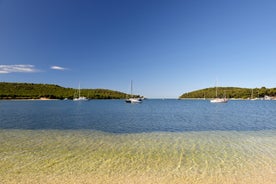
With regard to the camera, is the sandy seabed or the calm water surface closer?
the sandy seabed

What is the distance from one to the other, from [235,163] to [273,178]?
2.19 meters

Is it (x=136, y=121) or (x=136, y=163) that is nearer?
(x=136, y=163)

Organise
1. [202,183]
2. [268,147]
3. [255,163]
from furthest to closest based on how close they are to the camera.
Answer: [268,147], [255,163], [202,183]

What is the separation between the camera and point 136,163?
34.3 ft

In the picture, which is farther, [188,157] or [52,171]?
[188,157]

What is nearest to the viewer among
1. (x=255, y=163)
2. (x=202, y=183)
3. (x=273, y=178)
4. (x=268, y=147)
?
(x=202, y=183)

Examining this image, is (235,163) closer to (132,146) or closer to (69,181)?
(132,146)

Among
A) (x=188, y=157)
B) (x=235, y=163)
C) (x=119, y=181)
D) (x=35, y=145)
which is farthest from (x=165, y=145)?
(x=35, y=145)

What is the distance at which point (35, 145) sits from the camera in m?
14.5

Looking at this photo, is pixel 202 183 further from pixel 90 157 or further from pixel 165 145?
pixel 165 145

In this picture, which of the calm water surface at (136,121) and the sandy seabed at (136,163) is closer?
the sandy seabed at (136,163)

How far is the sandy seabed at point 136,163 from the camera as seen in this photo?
827cm

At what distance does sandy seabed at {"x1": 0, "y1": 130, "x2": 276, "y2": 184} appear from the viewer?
8.27 meters

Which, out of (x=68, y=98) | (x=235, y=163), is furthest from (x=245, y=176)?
(x=68, y=98)
